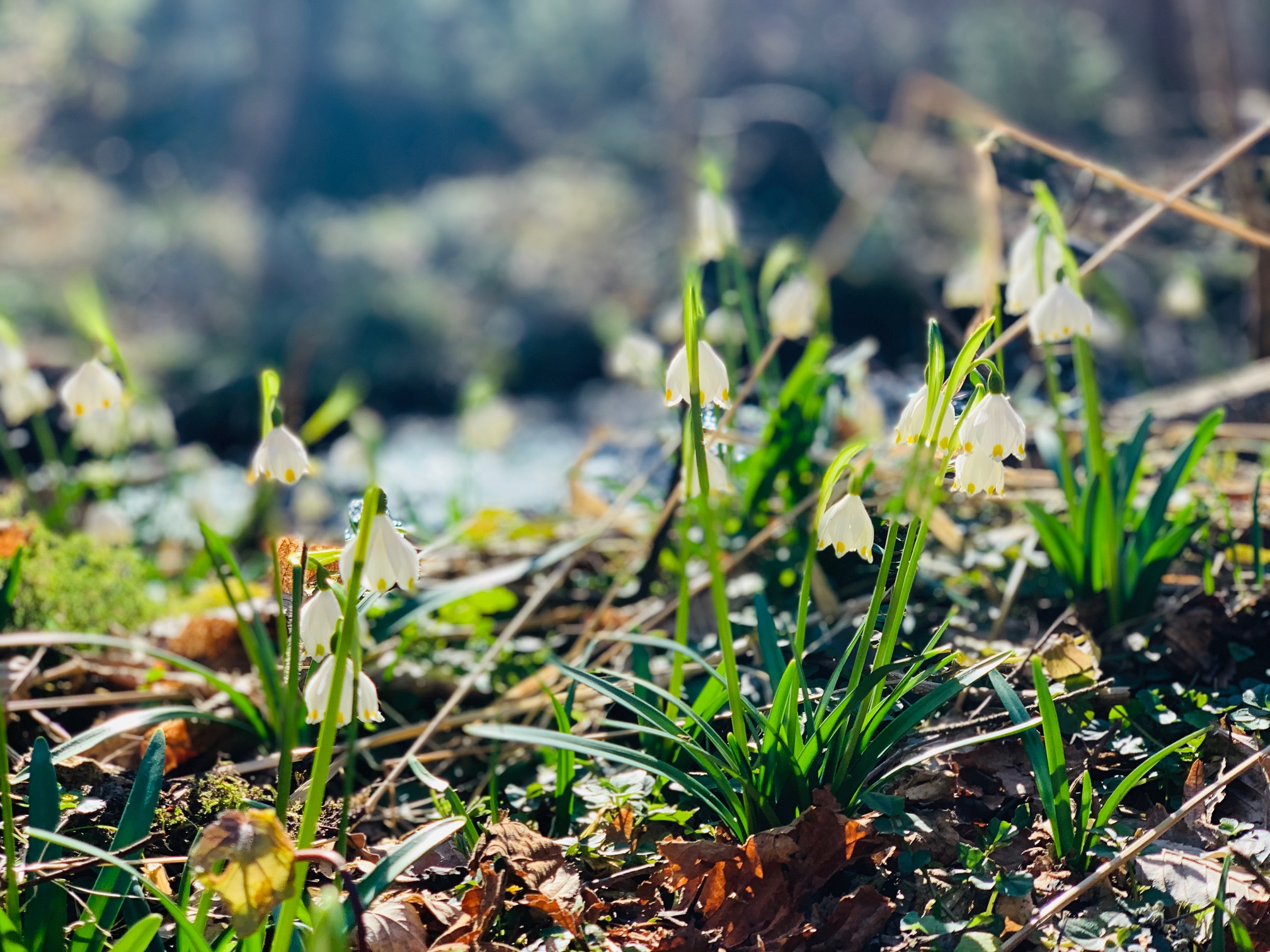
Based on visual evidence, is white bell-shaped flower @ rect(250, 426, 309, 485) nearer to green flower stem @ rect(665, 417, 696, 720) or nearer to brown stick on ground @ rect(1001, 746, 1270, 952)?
green flower stem @ rect(665, 417, 696, 720)

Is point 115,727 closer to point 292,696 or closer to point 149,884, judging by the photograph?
point 149,884

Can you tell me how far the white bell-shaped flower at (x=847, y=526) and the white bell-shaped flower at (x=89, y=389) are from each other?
1.37m

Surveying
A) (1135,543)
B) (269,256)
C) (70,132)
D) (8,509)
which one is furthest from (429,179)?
(1135,543)

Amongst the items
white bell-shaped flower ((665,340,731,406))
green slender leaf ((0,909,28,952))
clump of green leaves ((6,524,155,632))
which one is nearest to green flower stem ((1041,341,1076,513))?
white bell-shaped flower ((665,340,731,406))

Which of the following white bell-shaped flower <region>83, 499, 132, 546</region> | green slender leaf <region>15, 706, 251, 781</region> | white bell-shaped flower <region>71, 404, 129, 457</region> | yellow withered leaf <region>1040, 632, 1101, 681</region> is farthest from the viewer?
white bell-shaped flower <region>83, 499, 132, 546</region>

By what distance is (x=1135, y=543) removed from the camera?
181 cm

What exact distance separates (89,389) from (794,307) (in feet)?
5.08

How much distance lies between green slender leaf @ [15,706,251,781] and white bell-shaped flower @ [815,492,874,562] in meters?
0.91

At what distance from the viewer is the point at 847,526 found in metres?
1.21

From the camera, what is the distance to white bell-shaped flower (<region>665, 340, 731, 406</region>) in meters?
1.23

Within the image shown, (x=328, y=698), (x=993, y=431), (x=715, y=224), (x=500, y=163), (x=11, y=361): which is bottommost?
(x=328, y=698)

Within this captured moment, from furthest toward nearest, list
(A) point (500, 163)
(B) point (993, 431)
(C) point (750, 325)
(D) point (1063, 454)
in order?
(A) point (500, 163), (C) point (750, 325), (D) point (1063, 454), (B) point (993, 431)

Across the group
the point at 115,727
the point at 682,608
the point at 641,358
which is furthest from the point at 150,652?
the point at 641,358

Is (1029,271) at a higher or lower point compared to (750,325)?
higher
